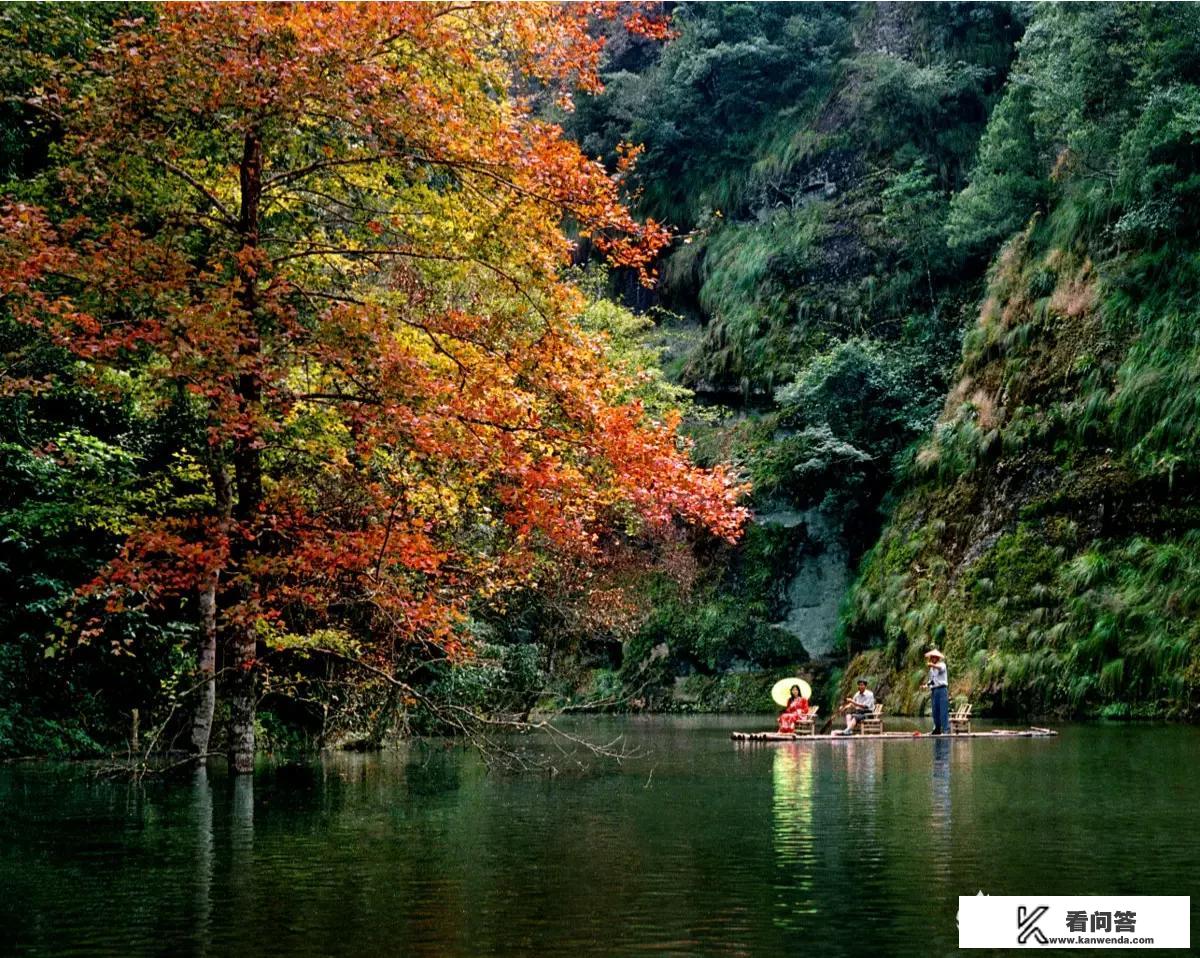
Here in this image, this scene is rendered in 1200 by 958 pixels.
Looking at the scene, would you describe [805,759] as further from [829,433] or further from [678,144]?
[678,144]

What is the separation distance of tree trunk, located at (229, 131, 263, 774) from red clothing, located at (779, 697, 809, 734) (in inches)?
424

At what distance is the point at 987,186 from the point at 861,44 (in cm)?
1372

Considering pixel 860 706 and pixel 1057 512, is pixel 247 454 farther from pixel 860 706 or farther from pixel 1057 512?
pixel 1057 512

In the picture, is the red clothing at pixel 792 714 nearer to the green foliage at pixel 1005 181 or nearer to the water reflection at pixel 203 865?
the water reflection at pixel 203 865

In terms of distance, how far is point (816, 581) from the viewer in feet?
137

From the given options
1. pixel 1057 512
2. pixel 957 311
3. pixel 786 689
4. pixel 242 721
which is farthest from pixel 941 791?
pixel 957 311

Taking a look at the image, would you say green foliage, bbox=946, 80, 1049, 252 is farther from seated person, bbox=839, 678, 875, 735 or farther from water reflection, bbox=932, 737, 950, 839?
water reflection, bbox=932, 737, 950, 839

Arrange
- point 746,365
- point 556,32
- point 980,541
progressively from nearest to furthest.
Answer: point 556,32 → point 980,541 → point 746,365

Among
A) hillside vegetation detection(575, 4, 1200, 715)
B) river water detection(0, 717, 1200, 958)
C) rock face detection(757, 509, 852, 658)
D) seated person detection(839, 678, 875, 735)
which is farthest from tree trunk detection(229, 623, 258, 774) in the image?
rock face detection(757, 509, 852, 658)

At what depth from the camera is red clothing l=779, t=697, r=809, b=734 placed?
2339 centimetres

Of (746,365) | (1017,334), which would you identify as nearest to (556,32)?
(1017,334)

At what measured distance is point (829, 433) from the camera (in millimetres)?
39875

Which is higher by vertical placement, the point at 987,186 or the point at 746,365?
the point at 987,186

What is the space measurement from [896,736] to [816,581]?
1902 cm
